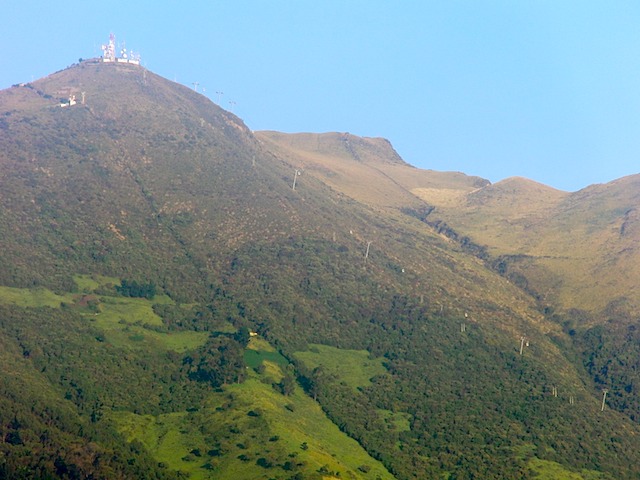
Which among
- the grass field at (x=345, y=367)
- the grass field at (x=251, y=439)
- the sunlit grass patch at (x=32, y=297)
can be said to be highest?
the sunlit grass patch at (x=32, y=297)

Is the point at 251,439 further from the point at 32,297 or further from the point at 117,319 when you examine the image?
the point at 32,297

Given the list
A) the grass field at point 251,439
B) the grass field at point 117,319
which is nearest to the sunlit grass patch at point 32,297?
the grass field at point 117,319

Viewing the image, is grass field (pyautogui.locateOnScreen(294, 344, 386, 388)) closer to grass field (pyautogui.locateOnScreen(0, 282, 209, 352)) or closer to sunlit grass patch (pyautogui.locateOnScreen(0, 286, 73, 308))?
grass field (pyautogui.locateOnScreen(0, 282, 209, 352))

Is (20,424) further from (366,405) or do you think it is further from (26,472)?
(366,405)

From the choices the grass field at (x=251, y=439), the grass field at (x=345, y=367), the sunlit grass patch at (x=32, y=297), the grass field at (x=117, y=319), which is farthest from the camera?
the grass field at (x=345, y=367)

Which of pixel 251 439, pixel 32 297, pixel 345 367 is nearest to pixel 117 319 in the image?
Answer: pixel 32 297

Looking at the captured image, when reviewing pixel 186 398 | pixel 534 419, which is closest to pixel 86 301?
pixel 186 398

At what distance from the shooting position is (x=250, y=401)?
160 m

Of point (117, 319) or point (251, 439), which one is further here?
point (117, 319)

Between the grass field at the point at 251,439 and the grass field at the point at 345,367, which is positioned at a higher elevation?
the grass field at the point at 345,367

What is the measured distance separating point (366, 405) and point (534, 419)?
109ft

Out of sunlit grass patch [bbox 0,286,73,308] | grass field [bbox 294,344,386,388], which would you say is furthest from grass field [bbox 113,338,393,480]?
sunlit grass patch [bbox 0,286,73,308]

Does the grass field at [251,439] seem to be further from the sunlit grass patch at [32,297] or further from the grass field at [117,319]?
the sunlit grass patch at [32,297]

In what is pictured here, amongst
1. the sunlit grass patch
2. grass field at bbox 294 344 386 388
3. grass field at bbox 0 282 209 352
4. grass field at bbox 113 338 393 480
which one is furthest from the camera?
grass field at bbox 294 344 386 388
